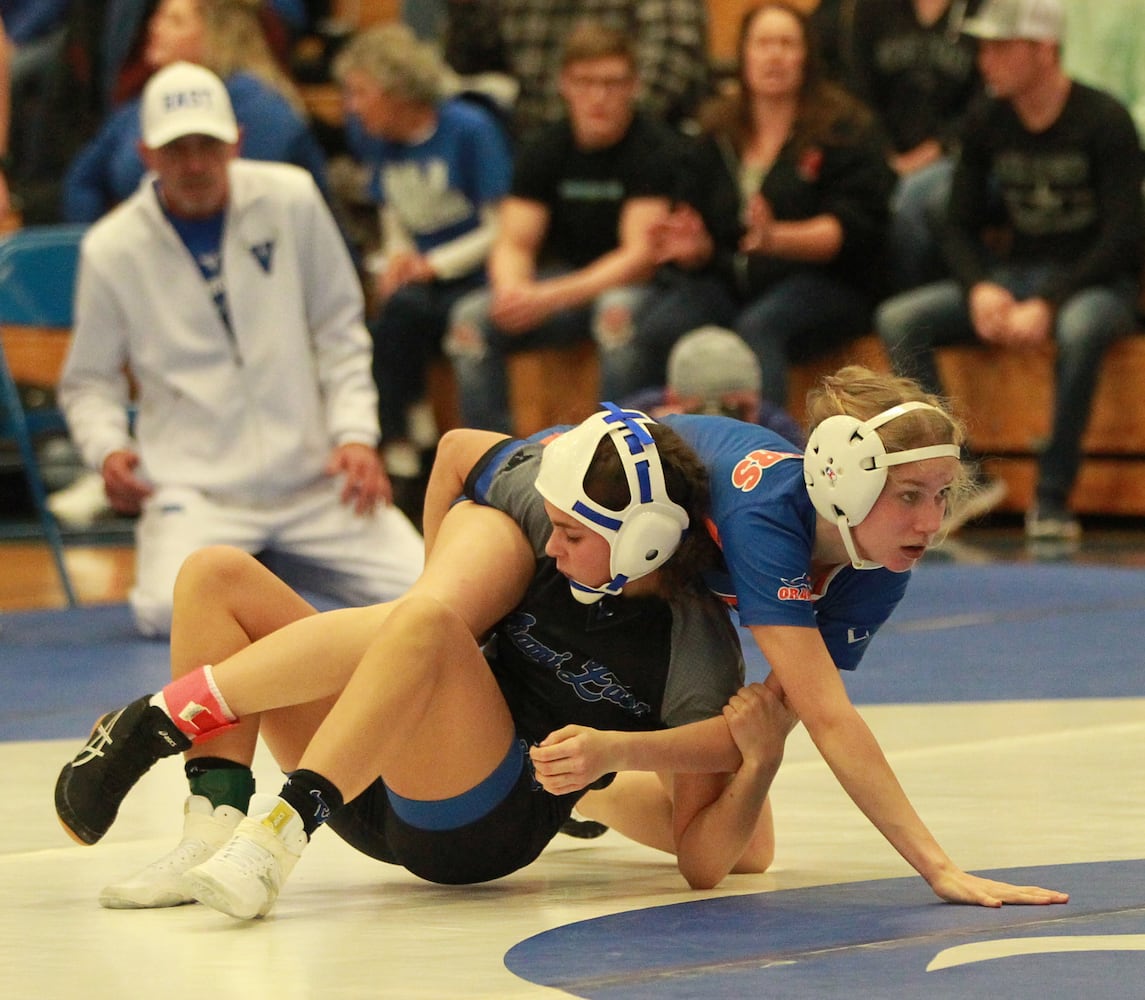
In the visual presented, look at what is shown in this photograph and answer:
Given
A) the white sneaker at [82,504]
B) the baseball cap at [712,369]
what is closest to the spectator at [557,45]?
the white sneaker at [82,504]

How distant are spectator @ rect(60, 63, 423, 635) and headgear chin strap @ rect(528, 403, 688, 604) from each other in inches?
126

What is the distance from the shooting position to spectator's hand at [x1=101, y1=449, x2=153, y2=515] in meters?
6.05

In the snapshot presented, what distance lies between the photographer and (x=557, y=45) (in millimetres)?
9438

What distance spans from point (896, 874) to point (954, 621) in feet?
10.6

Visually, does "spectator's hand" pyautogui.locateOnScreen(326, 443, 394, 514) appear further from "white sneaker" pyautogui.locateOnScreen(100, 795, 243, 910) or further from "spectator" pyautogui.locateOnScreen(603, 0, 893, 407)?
"white sneaker" pyautogui.locateOnScreen(100, 795, 243, 910)

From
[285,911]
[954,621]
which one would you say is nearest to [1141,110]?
[954,621]

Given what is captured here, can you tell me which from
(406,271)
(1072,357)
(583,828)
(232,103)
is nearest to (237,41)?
(232,103)

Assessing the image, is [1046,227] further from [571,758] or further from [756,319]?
[571,758]

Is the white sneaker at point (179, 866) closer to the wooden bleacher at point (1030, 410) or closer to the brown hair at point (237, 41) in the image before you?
the brown hair at point (237, 41)

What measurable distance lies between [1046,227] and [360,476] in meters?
3.26

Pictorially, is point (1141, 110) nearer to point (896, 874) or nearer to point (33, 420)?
point (33, 420)

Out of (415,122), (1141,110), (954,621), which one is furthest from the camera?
(415,122)

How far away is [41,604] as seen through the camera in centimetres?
733

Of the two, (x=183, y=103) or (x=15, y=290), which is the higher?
(x=183, y=103)
